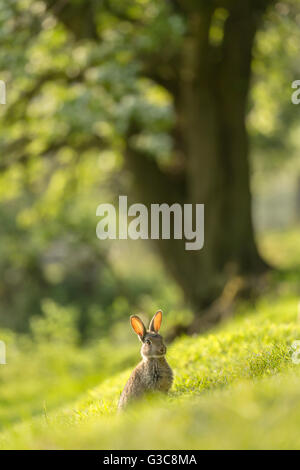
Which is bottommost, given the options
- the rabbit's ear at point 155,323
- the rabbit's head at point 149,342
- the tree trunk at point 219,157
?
the rabbit's head at point 149,342

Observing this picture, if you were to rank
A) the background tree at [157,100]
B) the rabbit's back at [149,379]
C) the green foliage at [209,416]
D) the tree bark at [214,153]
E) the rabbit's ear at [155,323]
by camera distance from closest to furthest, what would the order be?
the green foliage at [209,416], the rabbit's back at [149,379], the rabbit's ear at [155,323], the background tree at [157,100], the tree bark at [214,153]

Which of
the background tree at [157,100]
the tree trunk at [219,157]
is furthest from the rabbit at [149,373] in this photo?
the tree trunk at [219,157]

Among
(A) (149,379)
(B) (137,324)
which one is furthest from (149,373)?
(B) (137,324)

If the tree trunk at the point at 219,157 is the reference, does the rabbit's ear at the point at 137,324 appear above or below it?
below

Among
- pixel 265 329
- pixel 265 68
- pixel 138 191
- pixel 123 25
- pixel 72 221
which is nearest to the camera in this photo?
pixel 265 329

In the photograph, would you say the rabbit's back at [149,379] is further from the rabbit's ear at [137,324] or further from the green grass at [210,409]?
the rabbit's ear at [137,324]

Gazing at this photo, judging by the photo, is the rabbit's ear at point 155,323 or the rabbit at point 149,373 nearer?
the rabbit at point 149,373

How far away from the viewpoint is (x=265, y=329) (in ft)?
24.2

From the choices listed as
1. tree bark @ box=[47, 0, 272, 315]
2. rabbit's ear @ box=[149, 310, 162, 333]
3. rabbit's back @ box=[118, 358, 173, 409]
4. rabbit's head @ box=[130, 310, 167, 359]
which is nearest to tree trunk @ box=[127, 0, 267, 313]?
tree bark @ box=[47, 0, 272, 315]

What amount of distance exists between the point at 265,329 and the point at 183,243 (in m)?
6.96

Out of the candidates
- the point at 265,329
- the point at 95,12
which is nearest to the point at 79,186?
the point at 95,12

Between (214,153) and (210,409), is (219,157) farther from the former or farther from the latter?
(210,409)
